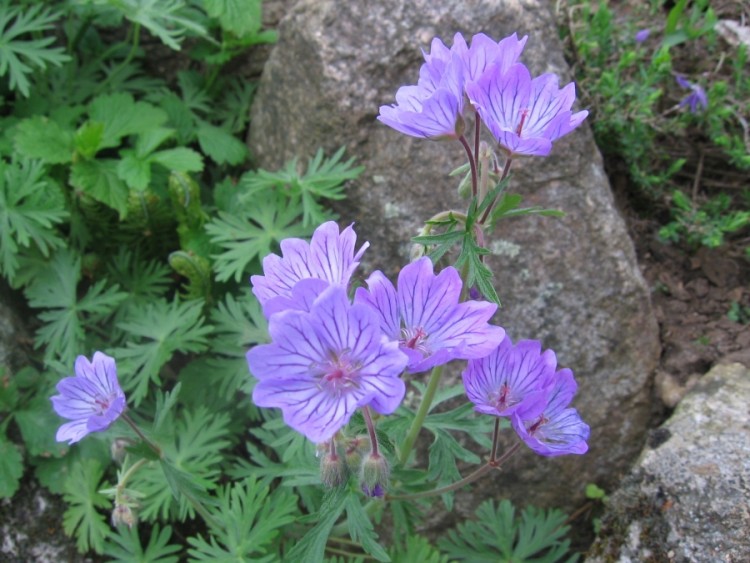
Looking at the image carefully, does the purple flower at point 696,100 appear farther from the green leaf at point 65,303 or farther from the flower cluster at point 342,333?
the green leaf at point 65,303

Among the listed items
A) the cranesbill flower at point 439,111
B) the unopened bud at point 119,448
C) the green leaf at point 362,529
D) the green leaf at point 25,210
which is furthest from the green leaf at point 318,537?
the green leaf at point 25,210

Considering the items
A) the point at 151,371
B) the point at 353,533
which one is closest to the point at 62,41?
the point at 151,371

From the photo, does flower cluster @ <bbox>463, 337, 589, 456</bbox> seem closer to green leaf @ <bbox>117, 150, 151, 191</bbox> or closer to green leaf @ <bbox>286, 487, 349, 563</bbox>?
green leaf @ <bbox>286, 487, 349, 563</bbox>

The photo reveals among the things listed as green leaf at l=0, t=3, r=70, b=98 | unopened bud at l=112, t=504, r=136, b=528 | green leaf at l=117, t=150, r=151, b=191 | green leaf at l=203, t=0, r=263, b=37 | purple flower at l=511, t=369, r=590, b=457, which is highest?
green leaf at l=203, t=0, r=263, b=37

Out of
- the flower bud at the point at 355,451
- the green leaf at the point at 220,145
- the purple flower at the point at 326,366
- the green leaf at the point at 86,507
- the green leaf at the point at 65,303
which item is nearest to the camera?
the purple flower at the point at 326,366

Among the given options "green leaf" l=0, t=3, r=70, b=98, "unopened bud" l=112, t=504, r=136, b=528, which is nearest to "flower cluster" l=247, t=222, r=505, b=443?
"unopened bud" l=112, t=504, r=136, b=528

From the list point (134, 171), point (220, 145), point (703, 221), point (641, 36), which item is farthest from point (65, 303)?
point (641, 36)

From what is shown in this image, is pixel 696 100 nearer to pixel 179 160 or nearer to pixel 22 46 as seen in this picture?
pixel 179 160
